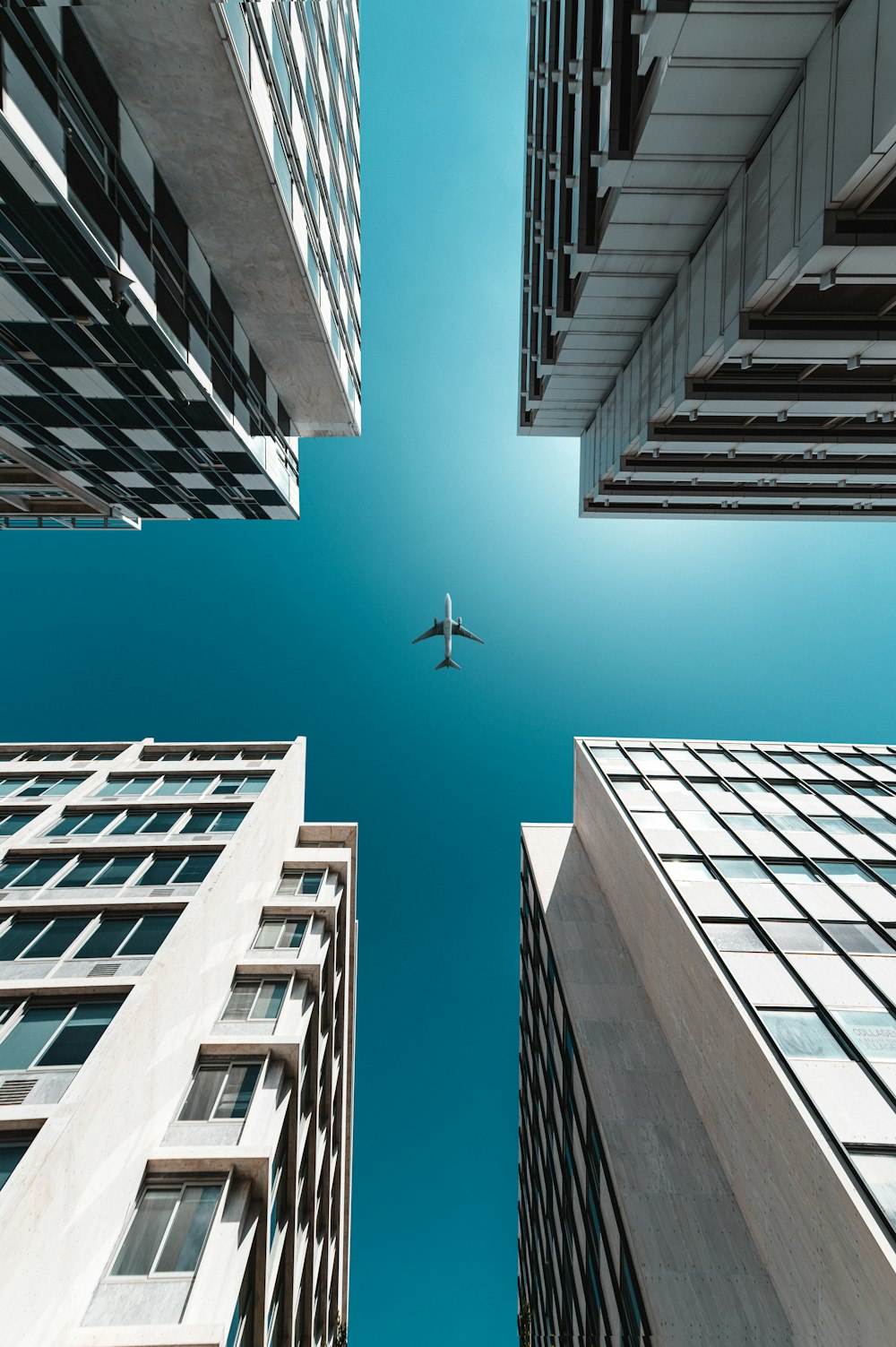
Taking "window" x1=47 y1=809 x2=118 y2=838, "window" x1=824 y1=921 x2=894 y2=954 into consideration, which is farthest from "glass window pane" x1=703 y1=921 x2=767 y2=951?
"window" x1=47 y1=809 x2=118 y2=838

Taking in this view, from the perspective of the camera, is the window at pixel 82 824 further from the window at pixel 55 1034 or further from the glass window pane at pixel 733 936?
the glass window pane at pixel 733 936

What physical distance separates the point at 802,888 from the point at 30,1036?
82.0 ft

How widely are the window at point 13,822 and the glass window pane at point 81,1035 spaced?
12.7 meters

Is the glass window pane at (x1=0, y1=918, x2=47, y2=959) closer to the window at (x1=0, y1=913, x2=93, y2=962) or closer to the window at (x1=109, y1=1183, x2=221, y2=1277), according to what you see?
the window at (x1=0, y1=913, x2=93, y2=962)

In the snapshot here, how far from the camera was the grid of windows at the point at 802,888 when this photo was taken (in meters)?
14.1

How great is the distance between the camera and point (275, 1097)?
19.0 m

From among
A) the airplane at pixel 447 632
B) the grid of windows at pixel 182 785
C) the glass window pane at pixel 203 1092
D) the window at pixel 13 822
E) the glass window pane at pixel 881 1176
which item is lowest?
the glass window pane at pixel 203 1092

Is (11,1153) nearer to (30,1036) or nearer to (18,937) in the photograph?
(30,1036)

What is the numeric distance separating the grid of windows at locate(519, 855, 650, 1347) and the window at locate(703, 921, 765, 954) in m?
8.15

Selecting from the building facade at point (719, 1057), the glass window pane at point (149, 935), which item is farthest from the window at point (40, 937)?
the building facade at point (719, 1057)

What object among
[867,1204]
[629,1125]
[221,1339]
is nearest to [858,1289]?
[867,1204]

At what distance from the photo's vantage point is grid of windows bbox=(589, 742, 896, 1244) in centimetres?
1405

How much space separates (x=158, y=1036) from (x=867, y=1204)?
17820 mm

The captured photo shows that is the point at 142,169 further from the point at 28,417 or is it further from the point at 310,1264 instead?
the point at 310,1264
